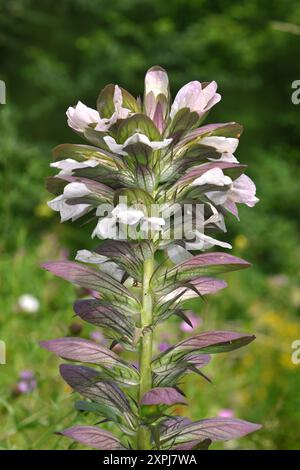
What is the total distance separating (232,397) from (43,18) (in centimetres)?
439

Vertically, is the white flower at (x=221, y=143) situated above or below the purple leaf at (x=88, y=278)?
above

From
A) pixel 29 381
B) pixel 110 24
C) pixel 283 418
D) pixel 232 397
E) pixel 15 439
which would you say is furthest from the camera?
pixel 110 24

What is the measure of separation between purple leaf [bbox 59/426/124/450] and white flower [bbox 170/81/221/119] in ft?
1.75

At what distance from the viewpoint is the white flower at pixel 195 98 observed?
46.8 inches

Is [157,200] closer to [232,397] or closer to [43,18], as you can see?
[232,397]

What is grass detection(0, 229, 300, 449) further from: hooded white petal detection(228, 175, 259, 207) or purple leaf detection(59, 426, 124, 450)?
hooded white petal detection(228, 175, 259, 207)

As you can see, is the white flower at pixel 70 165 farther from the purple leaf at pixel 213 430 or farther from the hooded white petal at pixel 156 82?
the purple leaf at pixel 213 430

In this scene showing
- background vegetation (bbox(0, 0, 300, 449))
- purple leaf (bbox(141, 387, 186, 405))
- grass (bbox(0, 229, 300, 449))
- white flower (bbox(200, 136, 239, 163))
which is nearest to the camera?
purple leaf (bbox(141, 387, 186, 405))

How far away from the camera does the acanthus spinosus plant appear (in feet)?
3.80

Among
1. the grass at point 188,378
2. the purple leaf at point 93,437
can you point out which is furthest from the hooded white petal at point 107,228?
the grass at point 188,378

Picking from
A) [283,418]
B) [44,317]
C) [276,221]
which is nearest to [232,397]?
[283,418]

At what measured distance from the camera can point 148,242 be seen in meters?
1.17

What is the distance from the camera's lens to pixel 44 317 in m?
3.26

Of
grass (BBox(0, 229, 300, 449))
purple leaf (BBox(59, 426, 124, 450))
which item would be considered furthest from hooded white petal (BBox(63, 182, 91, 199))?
grass (BBox(0, 229, 300, 449))
